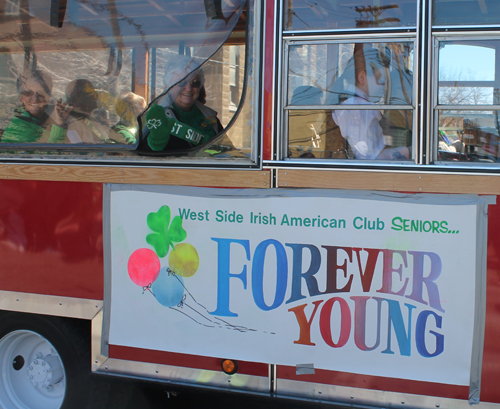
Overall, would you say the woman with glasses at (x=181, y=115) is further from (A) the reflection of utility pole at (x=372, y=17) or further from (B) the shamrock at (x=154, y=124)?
(A) the reflection of utility pole at (x=372, y=17)

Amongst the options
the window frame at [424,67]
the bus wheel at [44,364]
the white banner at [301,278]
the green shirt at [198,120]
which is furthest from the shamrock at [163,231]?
the window frame at [424,67]

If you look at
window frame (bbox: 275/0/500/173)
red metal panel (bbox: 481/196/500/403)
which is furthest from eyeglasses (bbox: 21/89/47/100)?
red metal panel (bbox: 481/196/500/403)

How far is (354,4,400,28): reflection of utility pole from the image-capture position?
6.82 ft

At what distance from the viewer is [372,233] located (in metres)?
2.13

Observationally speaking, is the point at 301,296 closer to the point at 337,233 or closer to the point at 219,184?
the point at 337,233

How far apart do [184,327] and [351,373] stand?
875mm

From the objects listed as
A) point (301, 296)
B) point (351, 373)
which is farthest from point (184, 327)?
point (351, 373)

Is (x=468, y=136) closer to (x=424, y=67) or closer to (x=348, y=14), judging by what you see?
(x=424, y=67)

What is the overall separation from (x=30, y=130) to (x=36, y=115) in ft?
0.31

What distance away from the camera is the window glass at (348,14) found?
206 cm

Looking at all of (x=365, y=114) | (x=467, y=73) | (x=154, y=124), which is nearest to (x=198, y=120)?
(x=154, y=124)

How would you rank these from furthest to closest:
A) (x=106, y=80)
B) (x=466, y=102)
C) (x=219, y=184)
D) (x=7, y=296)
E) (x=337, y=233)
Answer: (x=7, y=296)
(x=106, y=80)
(x=219, y=184)
(x=337, y=233)
(x=466, y=102)

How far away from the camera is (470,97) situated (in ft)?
6.63

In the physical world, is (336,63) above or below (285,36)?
below
